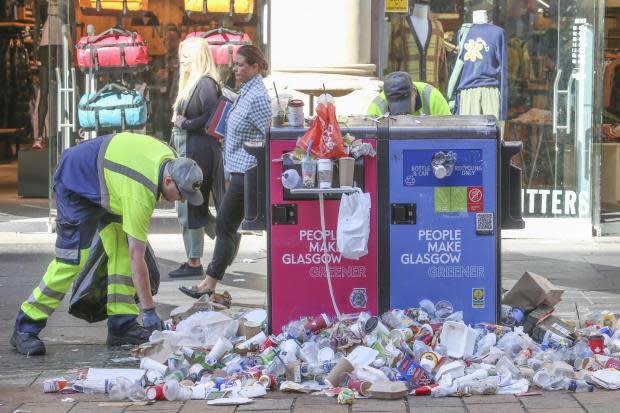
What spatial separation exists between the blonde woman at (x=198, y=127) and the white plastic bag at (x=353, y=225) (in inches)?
118

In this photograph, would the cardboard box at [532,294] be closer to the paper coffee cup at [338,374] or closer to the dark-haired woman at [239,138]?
the paper coffee cup at [338,374]

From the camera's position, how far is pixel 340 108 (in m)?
11.8

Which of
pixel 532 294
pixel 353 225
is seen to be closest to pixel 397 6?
pixel 532 294

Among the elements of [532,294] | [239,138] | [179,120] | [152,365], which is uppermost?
[179,120]

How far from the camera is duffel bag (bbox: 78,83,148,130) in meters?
12.7

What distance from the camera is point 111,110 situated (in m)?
12.7

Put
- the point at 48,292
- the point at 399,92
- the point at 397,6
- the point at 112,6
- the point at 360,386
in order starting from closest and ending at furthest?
the point at 360,386, the point at 48,292, the point at 399,92, the point at 397,6, the point at 112,6

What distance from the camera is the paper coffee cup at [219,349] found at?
7.25 metres

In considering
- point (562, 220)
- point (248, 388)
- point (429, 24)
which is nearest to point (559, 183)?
point (562, 220)

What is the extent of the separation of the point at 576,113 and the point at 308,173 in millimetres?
6192

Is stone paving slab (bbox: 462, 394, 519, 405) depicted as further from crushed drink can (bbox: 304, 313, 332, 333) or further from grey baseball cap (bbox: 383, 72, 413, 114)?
grey baseball cap (bbox: 383, 72, 413, 114)

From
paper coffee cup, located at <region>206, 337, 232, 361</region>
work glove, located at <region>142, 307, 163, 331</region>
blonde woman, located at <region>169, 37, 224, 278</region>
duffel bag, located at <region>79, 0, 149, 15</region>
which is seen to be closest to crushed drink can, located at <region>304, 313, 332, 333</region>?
paper coffee cup, located at <region>206, 337, 232, 361</region>

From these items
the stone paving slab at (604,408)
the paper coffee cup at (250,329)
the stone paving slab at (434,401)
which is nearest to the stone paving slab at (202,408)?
the stone paving slab at (434,401)

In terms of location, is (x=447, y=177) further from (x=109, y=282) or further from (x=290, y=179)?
(x=109, y=282)
